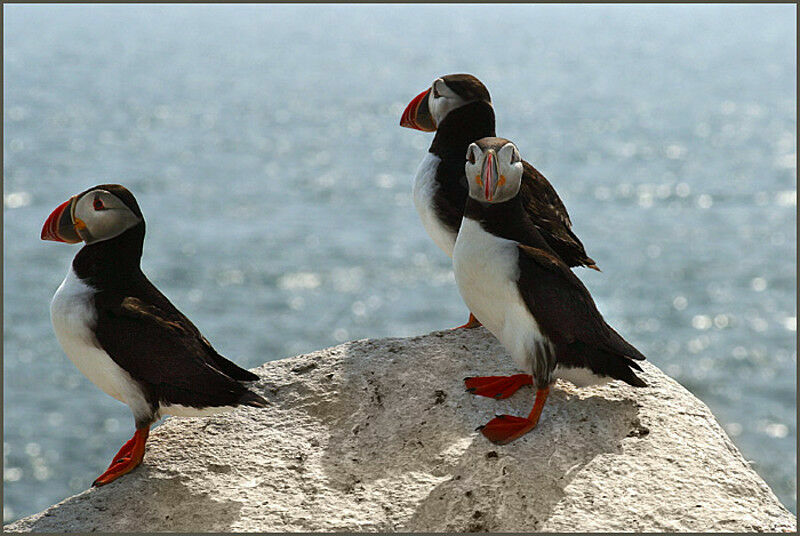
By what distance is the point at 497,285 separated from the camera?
18.5ft

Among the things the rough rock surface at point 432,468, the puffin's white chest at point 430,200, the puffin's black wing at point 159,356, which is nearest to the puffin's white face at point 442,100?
the puffin's white chest at point 430,200

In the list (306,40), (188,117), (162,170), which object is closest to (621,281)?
(162,170)

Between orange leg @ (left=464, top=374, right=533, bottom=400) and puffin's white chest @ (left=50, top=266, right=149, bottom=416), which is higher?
puffin's white chest @ (left=50, top=266, right=149, bottom=416)

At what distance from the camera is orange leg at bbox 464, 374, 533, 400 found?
6121 mm

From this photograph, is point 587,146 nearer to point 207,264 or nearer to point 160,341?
point 207,264

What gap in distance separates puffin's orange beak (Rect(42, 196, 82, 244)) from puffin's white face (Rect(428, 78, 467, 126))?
257cm

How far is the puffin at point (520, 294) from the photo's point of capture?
18.3 ft

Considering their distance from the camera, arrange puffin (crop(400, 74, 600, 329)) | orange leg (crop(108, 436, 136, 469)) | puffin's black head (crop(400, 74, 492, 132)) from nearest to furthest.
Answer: orange leg (crop(108, 436, 136, 469)) → puffin (crop(400, 74, 600, 329)) → puffin's black head (crop(400, 74, 492, 132))

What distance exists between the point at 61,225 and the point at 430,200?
253 cm

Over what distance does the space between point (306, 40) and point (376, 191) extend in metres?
88.3

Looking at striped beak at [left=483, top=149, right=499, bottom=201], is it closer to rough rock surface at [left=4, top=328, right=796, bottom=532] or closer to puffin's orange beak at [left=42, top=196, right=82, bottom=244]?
rough rock surface at [left=4, top=328, right=796, bottom=532]

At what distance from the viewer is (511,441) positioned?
562 centimetres

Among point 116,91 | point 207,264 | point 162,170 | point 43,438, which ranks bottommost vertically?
point 43,438

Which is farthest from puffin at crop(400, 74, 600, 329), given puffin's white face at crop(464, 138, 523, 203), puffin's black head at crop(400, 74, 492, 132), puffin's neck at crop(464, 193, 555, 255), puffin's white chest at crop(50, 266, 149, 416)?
puffin's white chest at crop(50, 266, 149, 416)
